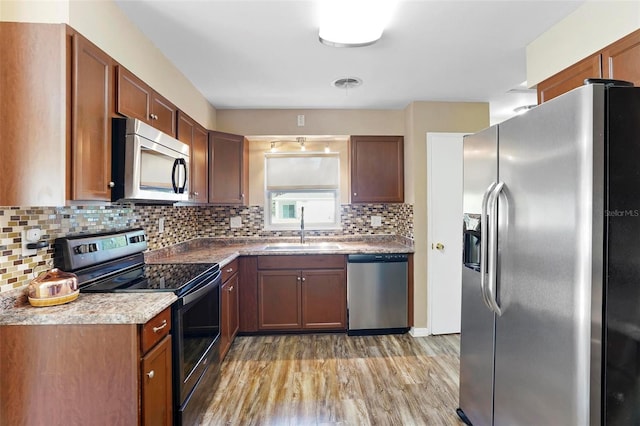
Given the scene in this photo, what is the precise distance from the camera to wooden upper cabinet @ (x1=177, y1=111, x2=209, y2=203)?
8.42 ft

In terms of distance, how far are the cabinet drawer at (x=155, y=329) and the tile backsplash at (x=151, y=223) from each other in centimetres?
63

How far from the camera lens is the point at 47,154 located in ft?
4.43

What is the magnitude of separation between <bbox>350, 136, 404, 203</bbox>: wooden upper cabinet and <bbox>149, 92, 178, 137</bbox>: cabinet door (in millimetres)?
1862

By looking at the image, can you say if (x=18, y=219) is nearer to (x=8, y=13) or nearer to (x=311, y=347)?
(x=8, y=13)

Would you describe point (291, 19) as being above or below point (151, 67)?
above

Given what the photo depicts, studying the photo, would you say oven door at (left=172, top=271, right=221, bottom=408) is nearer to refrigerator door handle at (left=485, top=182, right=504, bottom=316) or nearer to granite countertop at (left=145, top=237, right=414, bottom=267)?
granite countertop at (left=145, top=237, right=414, bottom=267)

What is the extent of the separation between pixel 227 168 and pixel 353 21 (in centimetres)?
196

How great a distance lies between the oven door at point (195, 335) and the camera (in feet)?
5.41

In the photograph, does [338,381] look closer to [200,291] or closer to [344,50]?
[200,291]

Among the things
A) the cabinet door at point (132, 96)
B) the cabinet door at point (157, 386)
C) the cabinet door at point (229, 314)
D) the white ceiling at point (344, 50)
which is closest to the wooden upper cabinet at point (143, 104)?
the cabinet door at point (132, 96)

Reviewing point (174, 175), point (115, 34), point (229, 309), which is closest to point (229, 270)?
point (229, 309)

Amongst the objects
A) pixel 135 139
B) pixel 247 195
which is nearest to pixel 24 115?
pixel 135 139

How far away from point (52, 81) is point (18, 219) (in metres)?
0.64

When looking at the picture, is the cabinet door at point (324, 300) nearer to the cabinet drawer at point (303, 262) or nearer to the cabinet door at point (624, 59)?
the cabinet drawer at point (303, 262)
